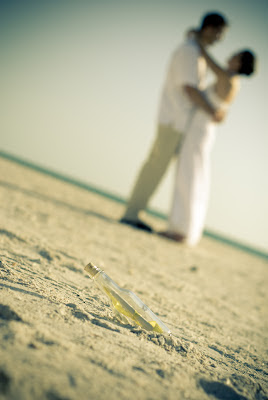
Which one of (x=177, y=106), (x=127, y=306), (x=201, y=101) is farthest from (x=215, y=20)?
(x=127, y=306)

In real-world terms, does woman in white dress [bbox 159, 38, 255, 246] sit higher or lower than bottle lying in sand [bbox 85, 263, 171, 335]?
higher

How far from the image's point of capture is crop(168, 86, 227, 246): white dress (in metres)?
3.52

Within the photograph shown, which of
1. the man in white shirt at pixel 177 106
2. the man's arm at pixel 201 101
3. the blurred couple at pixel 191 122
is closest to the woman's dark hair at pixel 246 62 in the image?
the blurred couple at pixel 191 122

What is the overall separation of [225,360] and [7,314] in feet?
2.45

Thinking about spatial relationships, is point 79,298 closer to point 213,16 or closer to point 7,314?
point 7,314

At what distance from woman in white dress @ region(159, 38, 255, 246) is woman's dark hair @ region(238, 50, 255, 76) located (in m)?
0.01

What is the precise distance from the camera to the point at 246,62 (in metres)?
3.39

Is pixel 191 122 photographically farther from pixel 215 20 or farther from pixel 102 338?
pixel 102 338

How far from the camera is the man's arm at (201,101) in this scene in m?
3.34

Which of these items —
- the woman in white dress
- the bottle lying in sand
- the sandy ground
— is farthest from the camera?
the woman in white dress

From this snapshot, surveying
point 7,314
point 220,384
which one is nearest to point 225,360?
point 220,384

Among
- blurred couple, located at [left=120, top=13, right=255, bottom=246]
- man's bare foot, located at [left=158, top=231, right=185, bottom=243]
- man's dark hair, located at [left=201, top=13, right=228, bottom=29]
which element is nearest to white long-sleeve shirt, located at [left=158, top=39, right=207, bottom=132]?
blurred couple, located at [left=120, top=13, right=255, bottom=246]

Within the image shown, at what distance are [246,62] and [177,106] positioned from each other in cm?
95

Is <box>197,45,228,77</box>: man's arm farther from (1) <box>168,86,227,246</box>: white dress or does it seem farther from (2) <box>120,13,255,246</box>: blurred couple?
(1) <box>168,86,227,246</box>: white dress
